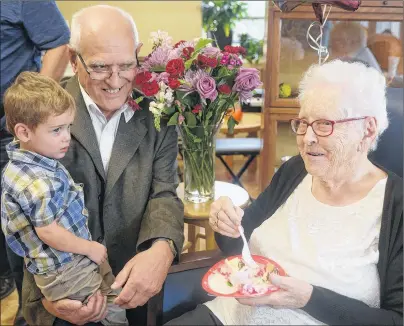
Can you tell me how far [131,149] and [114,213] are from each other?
210mm

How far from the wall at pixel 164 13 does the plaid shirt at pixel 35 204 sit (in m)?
3.20

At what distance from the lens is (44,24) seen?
1845 millimetres

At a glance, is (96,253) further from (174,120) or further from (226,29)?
(226,29)

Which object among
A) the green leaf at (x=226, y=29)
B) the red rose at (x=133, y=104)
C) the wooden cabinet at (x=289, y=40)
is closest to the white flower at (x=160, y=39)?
the red rose at (x=133, y=104)

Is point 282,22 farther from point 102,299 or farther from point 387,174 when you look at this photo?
point 102,299

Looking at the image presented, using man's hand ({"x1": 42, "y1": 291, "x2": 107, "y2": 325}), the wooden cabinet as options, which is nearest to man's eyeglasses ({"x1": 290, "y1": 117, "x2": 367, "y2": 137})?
man's hand ({"x1": 42, "y1": 291, "x2": 107, "y2": 325})

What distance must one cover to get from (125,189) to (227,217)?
1.30 feet

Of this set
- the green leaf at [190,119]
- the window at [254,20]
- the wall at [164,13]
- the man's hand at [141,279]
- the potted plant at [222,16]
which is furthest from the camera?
the window at [254,20]

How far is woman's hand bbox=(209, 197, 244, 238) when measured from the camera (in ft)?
3.97

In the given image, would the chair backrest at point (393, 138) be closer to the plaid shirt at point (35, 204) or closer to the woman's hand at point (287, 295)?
the woman's hand at point (287, 295)

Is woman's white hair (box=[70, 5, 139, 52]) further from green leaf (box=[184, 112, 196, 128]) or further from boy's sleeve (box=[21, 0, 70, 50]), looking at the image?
boy's sleeve (box=[21, 0, 70, 50])

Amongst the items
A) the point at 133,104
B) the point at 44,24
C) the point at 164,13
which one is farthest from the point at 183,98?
the point at 164,13

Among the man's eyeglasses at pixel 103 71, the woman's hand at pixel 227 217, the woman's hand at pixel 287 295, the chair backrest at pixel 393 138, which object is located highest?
the man's eyeglasses at pixel 103 71

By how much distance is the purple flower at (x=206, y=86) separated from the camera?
4.94ft
